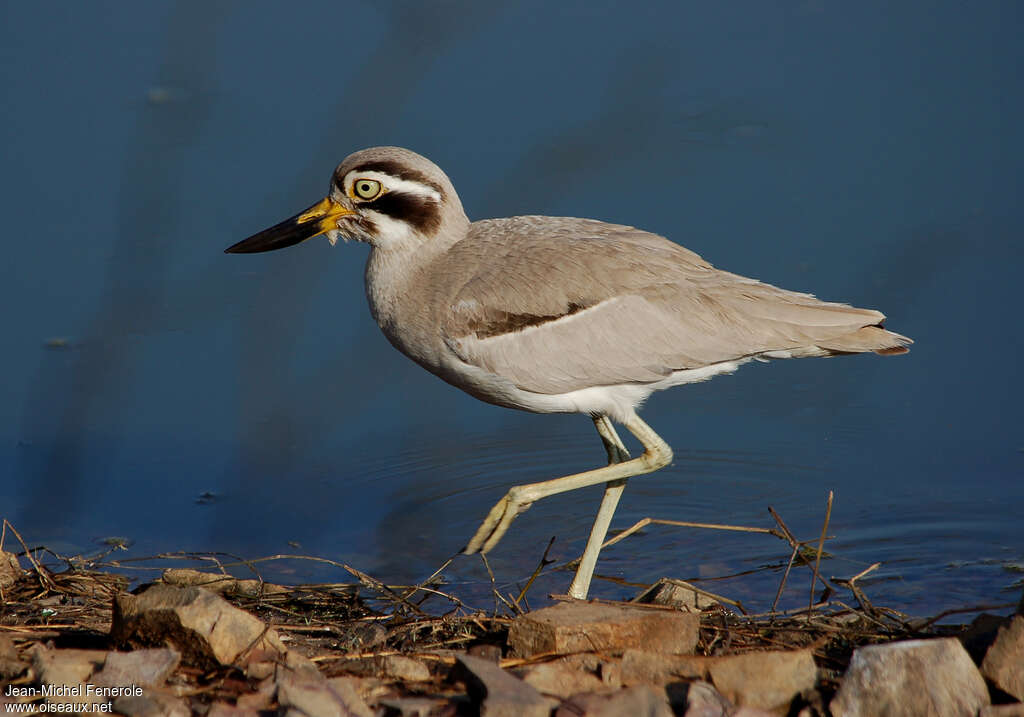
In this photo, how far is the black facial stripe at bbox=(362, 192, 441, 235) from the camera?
5.39 metres

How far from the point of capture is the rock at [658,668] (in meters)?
3.56

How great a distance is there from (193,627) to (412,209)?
2360mm

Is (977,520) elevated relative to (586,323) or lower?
lower

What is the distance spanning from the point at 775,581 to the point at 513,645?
226 cm

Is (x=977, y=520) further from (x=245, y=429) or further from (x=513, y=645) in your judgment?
(x=245, y=429)

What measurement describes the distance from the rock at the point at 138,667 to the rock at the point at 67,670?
0.18 feet

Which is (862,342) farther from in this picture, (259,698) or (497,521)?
(259,698)

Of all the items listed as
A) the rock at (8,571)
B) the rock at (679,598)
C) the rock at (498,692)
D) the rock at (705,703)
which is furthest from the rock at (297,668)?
the rock at (8,571)

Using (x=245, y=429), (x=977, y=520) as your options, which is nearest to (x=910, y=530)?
(x=977, y=520)

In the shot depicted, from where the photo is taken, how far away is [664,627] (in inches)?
147

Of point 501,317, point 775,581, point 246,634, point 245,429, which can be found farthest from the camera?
point 245,429

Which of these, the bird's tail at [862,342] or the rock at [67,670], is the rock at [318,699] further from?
the bird's tail at [862,342]

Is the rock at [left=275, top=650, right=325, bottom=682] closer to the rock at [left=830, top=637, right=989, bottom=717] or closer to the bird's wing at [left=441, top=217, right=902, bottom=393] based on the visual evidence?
the rock at [left=830, top=637, right=989, bottom=717]

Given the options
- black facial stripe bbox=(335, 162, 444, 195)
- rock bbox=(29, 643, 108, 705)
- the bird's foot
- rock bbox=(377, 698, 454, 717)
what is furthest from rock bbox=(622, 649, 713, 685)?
black facial stripe bbox=(335, 162, 444, 195)
